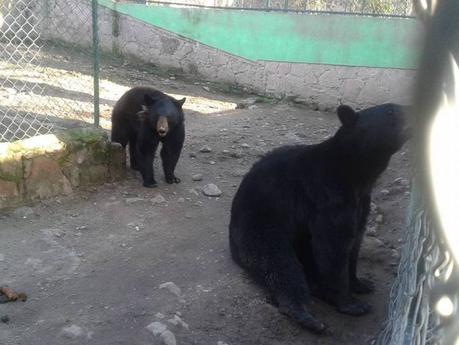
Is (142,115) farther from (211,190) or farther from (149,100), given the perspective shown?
(211,190)

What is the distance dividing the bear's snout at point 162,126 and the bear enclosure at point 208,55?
1.72 metres

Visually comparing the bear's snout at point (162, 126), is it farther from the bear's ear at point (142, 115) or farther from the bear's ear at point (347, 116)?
the bear's ear at point (347, 116)

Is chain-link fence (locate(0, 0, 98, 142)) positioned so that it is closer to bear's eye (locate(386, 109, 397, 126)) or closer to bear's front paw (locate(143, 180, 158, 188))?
bear's front paw (locate(143, 180, 158, 188))

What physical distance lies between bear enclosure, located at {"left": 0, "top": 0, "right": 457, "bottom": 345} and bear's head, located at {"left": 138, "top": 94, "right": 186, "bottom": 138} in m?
1.48

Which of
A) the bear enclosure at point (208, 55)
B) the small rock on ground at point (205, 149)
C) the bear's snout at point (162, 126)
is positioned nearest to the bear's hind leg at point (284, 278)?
the bear's snout at point (162, 126)

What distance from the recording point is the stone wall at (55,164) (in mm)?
5688

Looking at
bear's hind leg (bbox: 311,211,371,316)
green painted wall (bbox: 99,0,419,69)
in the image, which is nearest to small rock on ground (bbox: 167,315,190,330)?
bear's hind leg (bbox: 311,211,371,316)

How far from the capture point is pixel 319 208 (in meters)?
4.51

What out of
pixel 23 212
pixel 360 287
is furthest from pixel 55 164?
pixel 360 287

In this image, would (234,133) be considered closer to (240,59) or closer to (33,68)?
(240,59)

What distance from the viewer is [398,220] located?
5.87m

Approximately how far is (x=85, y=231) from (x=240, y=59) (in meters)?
6.76

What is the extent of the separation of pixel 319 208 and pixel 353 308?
2.64ft

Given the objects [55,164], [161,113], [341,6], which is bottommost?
[55,164]
